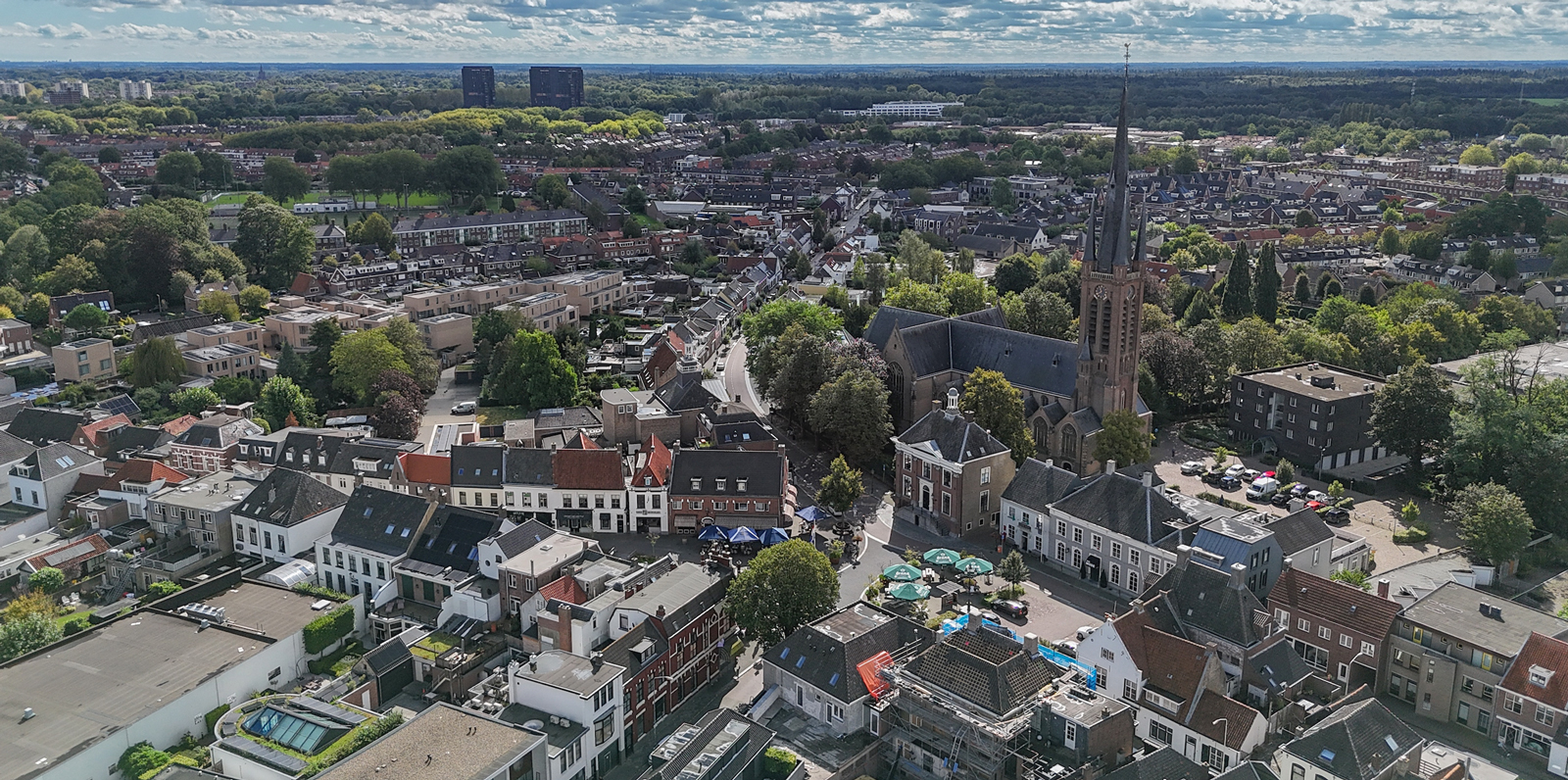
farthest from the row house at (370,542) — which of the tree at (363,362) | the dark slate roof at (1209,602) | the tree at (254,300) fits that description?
the tree at (254,300)

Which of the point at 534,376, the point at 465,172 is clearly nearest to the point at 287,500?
the point at 534,376

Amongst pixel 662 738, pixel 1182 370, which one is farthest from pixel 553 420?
pixel 1182 370

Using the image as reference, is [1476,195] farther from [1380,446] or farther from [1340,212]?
[1380,446]

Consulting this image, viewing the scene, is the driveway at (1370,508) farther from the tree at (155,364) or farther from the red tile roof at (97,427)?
the tree at (155,364)

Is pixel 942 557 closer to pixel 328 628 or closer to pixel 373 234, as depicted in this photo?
pixel 328 628

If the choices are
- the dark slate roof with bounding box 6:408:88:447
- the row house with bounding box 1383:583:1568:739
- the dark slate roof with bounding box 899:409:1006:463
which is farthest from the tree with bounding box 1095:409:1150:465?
the dark slate roof with bounding box 6:408:88:447

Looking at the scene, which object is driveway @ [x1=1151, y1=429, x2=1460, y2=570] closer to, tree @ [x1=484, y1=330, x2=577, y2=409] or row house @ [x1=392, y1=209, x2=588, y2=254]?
tree @ [x1=484, y1=330, x2=577, y2=409]
